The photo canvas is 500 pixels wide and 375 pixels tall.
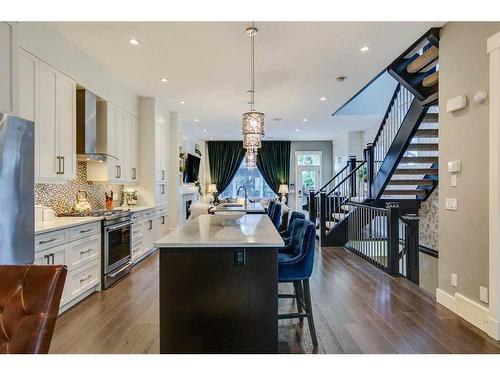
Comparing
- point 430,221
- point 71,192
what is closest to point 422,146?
point 430,221

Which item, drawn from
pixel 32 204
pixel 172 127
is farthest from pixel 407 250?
pixel 172 127

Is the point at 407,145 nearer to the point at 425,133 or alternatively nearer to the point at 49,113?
the point at 425,133

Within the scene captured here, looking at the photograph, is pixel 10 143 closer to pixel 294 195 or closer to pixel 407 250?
pixel 407 250

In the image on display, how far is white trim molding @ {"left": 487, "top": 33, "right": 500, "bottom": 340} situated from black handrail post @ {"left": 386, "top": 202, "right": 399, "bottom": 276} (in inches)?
68.8

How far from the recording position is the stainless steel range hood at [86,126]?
13.5 ft

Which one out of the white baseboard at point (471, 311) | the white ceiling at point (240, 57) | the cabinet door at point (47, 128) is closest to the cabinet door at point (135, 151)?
the white ceiling at point (240, 57)

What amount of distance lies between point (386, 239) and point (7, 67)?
5.23m

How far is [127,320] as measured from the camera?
301 centimetres

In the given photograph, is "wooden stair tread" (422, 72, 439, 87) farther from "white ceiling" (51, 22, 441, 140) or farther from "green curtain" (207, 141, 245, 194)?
"green curtain" (207, 141, 245, 194)

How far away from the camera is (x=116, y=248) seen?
13.9 feet

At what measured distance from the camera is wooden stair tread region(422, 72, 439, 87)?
4.15m

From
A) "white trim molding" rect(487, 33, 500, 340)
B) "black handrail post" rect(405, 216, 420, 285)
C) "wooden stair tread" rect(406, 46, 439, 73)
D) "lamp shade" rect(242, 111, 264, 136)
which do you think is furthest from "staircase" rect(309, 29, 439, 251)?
"lamp shade" rect(242, 111, 264, 136)
